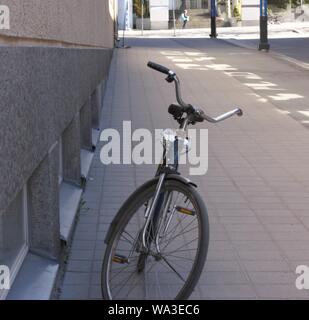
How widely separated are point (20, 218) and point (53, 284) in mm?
442

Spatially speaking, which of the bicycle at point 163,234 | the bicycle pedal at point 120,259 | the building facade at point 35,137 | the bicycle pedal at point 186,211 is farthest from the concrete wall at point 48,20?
the bicycle pedal at point 120,259

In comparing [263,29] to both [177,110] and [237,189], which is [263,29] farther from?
[177,110]

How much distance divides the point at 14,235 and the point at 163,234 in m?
0.82

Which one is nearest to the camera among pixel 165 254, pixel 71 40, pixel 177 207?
pixel 177 207

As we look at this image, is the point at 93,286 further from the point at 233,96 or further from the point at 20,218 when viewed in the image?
the point at 233,96

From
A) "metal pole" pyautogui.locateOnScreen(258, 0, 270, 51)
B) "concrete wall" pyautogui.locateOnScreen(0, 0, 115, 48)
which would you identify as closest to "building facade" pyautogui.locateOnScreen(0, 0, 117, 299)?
"concrete wall" pyautogui.locateOnScreen(0, 0, 115, 48)

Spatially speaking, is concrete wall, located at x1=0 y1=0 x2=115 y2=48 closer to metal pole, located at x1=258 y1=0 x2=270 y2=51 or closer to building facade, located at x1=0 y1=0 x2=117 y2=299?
building facade, located at x1=0 y1=0 x2=117 y2=299

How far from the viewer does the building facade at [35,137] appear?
10.6ft

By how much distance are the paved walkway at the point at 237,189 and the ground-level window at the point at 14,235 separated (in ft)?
1.32

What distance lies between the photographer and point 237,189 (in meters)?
7.20

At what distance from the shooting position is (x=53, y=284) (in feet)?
14.1

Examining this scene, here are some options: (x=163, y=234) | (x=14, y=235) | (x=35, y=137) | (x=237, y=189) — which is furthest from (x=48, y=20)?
(x=237, y=189)

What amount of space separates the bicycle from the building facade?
0.41 meters
